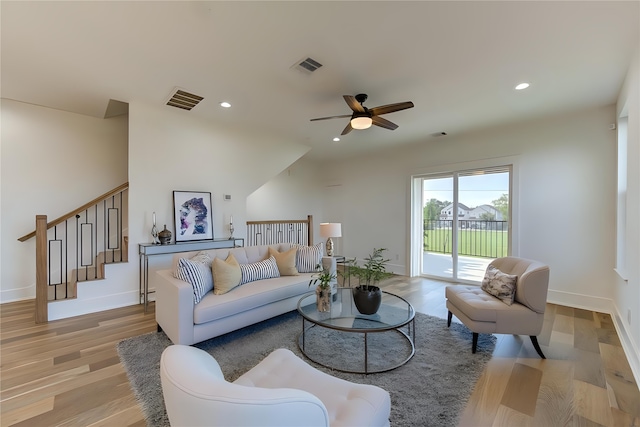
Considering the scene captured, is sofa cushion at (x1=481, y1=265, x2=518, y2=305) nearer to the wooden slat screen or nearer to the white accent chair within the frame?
the white accent chair

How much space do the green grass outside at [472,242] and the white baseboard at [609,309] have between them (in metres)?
0.90

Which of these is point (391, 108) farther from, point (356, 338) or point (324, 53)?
point (356, 338)

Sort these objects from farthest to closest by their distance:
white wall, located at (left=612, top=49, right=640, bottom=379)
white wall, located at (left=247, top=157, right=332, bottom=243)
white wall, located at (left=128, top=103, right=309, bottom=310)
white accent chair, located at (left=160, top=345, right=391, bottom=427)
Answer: white wall, located at (left=247, top=157, right=332, bottom=243), white wall, located at (left=128, top=103, right=309, bottom=310), white wall, located at (left=612, top=49, right=640, bottom=379), white accent chair, located at (left=160, top=345, right=391, bottom=427)

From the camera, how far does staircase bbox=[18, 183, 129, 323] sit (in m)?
3.78

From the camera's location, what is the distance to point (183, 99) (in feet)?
11.6

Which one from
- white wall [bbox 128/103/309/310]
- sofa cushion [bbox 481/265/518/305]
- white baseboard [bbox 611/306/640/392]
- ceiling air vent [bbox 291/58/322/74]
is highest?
ceiling air vent [bbox 291/58/322/74]

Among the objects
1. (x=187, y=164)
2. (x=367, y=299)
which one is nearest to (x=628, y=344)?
(x=367, y=299)

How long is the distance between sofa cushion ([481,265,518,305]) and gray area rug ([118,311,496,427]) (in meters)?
0.49

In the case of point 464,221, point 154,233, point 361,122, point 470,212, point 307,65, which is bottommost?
point 154,233

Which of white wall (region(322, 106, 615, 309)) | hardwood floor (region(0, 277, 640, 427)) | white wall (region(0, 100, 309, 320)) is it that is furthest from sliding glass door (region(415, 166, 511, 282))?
white wall (region(0, 100, 309, 320))

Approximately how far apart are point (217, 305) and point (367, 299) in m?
1.41

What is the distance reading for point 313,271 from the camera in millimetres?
3631

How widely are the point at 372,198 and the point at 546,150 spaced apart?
322cm

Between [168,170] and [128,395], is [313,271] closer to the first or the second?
[128,395]
